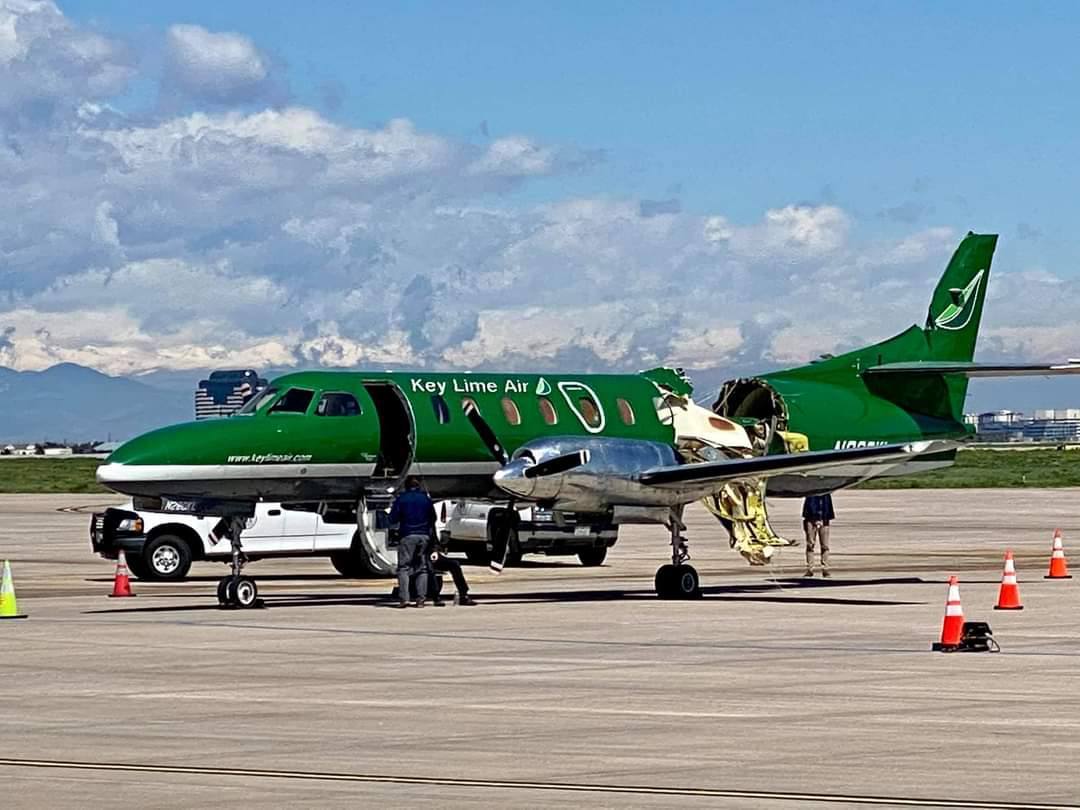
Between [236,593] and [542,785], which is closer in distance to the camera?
[542,785]

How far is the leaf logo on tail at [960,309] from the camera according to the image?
3491 centimetres

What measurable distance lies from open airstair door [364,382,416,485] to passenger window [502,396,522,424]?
1561mm

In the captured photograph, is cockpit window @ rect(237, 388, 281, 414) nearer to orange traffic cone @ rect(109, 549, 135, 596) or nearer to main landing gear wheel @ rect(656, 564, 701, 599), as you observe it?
orange traffic cone @ rect(109, 549, 135, 596)

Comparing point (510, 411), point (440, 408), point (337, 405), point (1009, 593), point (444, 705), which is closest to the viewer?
point (444, 705)

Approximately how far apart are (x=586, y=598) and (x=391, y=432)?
3871 mm

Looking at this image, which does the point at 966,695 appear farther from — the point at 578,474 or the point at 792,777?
the point at 578,474

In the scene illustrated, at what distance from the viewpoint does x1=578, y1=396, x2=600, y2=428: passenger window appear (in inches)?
1187

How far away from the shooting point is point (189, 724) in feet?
48.1

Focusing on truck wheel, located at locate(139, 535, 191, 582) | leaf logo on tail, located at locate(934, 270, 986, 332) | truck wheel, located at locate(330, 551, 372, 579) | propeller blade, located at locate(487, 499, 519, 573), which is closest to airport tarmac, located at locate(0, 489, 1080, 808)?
propeller blade, located at locate(487, 499, 519, 573)

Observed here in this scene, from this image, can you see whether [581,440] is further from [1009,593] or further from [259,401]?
[1009,593]

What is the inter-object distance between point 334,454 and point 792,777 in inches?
661

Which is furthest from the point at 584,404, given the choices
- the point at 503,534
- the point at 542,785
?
the point at 542,785

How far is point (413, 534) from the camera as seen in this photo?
25.8 m

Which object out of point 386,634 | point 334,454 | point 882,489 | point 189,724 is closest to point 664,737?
point 189,724
